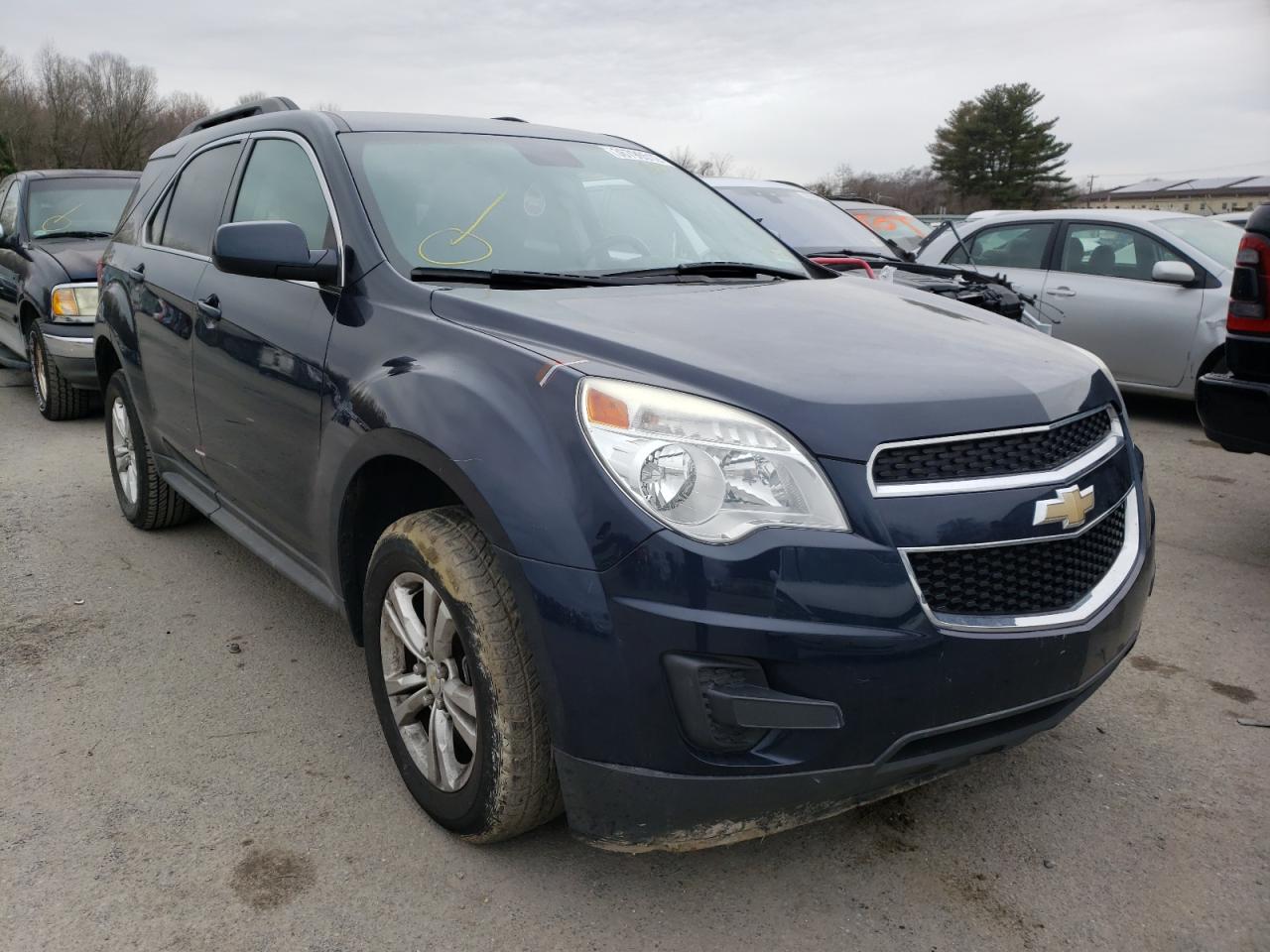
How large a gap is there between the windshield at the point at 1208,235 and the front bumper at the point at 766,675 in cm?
660

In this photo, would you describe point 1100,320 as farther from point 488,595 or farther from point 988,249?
point 488,595

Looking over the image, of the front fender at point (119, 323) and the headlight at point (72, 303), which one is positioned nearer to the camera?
the front fender at point (119, 323)

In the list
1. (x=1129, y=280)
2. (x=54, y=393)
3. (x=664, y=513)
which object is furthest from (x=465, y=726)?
(x=1129, y=280)

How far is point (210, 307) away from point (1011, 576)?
273 centimetres

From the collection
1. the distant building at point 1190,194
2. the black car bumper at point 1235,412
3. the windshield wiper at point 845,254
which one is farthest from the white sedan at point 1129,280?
the distant building at point 1190,194

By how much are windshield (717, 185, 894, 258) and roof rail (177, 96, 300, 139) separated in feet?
12.4

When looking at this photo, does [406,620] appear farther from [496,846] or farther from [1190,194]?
[1190,194]

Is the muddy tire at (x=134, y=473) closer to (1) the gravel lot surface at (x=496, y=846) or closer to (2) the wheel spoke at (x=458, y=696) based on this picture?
(1) the gravel lot surface at (x=496, y=846)

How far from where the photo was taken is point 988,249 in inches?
342

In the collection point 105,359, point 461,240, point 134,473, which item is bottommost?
point 134,473

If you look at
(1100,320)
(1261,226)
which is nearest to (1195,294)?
(1100,320)

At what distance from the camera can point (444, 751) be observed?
2473 mm

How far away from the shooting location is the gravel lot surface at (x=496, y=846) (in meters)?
2.22

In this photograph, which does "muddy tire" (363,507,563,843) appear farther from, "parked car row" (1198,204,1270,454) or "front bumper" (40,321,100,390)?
"front bumper" (40,321,100,390)
